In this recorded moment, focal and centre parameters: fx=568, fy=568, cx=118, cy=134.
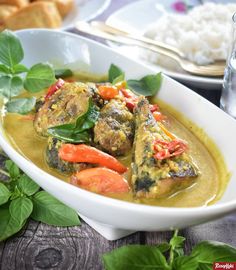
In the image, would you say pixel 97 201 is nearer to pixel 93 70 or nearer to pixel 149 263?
pixel 149 263

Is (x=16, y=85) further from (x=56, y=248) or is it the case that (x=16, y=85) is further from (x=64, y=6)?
(x=64, y=6)

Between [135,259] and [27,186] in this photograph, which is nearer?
[135,259]

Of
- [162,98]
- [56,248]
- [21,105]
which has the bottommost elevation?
[56,248]

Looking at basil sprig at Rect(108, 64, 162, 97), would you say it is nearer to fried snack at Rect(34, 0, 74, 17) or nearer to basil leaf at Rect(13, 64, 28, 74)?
basil leaf at Rect(13, 64, 28, 74)

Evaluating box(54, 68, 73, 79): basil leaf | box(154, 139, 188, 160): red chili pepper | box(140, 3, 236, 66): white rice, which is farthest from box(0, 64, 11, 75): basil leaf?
box(140, 3, 236, 66): white rice

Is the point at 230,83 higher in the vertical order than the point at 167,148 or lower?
lower

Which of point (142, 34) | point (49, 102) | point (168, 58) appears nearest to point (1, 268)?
point (49, 102)

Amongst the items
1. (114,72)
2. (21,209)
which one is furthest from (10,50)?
(21,209)
